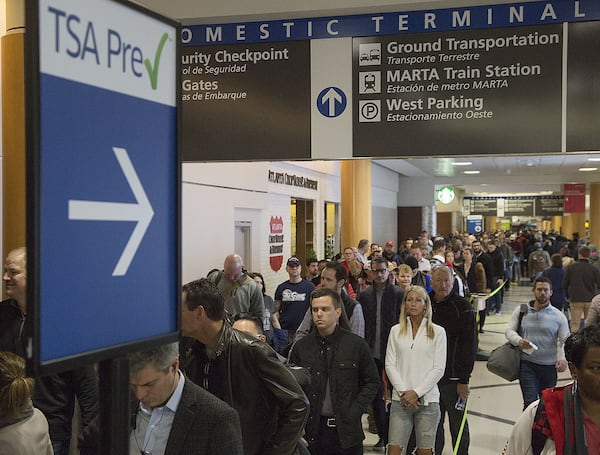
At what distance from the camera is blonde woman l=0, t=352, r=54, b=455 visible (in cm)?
270

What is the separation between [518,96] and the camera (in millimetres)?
4086

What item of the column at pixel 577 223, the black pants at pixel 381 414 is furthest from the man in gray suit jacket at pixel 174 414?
the column at pixel 577 223

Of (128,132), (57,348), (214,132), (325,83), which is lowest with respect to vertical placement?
(57,348)

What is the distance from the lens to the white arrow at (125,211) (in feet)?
3.80

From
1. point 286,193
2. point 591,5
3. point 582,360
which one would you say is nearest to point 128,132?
point 582,360

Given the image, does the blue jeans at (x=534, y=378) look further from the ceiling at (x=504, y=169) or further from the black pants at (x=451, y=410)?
the ceiling at (x=504, y=169)

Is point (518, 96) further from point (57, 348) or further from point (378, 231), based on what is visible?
point (378, 231)

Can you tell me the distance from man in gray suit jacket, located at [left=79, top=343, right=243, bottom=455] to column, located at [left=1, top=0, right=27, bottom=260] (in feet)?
9.78

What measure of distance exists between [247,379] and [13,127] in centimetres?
268

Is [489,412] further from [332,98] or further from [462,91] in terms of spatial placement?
[332,98]

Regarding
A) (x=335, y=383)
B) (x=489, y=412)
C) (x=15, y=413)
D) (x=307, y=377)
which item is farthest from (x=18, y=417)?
(x=489, y=412)

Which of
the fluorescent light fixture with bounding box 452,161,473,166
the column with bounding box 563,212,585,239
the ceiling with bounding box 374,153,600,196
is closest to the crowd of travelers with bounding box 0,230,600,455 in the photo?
the ceiling with bounding box 374,153,600,196

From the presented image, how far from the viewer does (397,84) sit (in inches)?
165

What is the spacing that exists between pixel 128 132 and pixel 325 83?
10.2ft
